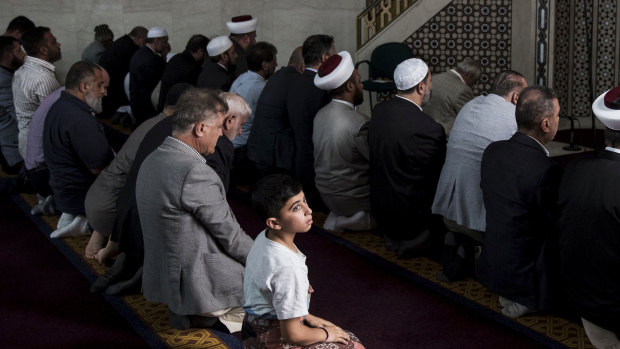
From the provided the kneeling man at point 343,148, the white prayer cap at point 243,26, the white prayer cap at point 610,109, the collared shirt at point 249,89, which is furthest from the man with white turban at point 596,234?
the white prayer cap at point 243,26

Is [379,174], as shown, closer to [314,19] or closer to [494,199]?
[494,199]

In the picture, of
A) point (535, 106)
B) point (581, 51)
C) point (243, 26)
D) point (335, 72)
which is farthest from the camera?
point (581, 51)

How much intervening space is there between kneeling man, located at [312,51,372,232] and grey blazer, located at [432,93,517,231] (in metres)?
0.78

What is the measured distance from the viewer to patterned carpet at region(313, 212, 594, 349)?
295 cm

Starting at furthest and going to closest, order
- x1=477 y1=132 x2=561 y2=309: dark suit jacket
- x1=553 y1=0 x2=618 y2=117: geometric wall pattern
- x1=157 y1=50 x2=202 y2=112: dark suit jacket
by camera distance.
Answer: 1. x1=553 y1=0 x2=618 y2=117: geometric wall pattern
2. x1=157 y1=50 x2=202 y2=112: dark suit jacket
3. x1=477 y1=132 x2=561 y2=309: dark suit jacket

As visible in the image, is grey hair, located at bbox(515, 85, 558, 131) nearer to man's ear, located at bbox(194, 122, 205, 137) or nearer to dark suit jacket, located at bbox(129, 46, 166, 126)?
man's ear, located at bbox(194, 122, 205, 137)

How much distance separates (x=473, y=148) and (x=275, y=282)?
1.71 metres

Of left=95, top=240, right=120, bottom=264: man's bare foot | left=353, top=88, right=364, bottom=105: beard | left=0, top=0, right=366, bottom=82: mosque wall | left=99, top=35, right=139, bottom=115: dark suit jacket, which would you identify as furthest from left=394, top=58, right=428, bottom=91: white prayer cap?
left=99, top=35, right=139, bottom=115: dark suit jacket

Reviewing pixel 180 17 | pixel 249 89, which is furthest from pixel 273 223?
pixel 180 17

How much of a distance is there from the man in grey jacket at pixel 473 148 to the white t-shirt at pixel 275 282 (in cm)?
153

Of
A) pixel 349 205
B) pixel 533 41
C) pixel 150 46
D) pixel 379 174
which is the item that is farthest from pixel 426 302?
pixel 150 46

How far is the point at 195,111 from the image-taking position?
2926mm

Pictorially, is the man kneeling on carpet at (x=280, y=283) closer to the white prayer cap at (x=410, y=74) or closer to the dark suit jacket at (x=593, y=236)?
the dark suit jacket at (x=593, y=236)

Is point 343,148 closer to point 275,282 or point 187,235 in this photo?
point 187,235
